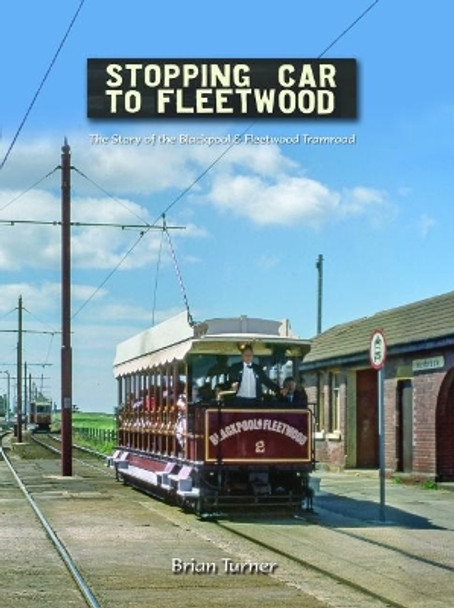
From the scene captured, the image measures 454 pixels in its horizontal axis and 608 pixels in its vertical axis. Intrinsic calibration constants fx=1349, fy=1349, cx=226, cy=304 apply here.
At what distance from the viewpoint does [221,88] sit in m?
11.8

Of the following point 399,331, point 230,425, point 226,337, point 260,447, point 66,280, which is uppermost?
point 66,280

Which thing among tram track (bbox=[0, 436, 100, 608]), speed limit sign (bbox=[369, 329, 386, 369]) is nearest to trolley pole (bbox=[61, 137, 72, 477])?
tram track (bbox=[0, 436, 100, 608])

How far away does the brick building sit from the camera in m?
27.0

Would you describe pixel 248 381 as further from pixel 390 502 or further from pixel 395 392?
pixel 395 392

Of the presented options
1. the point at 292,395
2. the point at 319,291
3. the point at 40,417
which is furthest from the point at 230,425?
the point at 40,417

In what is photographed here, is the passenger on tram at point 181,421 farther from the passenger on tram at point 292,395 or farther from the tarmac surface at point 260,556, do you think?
the passenger on tram at point 292,395

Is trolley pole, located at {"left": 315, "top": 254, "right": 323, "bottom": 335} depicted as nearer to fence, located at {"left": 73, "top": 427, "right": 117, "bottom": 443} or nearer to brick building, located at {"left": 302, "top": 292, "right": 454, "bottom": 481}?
fence, located at {"left": 73, "top": 427, "right": 117, "bottom": 443}

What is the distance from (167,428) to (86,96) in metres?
9.67

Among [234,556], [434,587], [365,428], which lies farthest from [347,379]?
[434,587]

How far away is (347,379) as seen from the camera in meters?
33.5

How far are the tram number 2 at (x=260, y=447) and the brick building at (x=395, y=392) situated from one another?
25.4 ft

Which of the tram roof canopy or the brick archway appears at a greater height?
the tram roof canopy

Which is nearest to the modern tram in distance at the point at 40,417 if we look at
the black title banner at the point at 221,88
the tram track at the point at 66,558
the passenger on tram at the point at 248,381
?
the tram track at the point at 66,558

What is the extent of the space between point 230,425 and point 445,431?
953 centimetres
